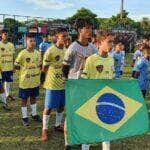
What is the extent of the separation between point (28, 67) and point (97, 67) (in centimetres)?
294

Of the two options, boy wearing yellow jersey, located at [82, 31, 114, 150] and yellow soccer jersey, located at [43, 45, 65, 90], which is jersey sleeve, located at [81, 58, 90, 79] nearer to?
boy wearing yellow jersey, located at [82, 31, 114, 150]

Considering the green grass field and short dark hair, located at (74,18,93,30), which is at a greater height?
short dark hair, located at (74,18,93,30)

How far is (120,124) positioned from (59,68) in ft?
9.46

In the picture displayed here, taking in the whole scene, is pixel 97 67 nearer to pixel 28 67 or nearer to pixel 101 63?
pixel 101 63

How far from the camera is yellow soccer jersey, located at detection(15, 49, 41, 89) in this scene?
9.96 metres

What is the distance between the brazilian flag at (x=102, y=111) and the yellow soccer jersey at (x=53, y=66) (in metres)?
2.48

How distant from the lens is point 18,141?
28.8 feet

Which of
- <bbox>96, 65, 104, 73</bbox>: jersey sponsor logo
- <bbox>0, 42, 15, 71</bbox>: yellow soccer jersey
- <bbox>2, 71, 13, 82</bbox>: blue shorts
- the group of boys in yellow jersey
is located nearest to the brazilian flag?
the group of boys in yellow jersey

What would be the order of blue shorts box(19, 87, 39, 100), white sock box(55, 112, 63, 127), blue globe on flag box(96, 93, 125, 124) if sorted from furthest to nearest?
blue shorts box(19, 87, 39, 100), white sock box(55, 112, 63, 127), blue globe on flag box(96, 93, 125, 124)

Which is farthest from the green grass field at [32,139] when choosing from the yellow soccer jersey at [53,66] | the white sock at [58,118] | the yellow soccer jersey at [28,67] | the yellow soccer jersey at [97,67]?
the yellow soccer jersey at [97,67]

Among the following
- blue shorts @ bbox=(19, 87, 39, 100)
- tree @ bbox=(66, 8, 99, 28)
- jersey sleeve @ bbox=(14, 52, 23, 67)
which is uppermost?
tree @ bbox=(66, 8, 99, 28)

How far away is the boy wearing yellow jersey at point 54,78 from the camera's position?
8.80 m

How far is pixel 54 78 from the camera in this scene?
8906mm

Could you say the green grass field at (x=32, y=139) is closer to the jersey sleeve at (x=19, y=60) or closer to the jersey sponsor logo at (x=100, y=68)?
the jersey sleeve at (x=19, y=60)
